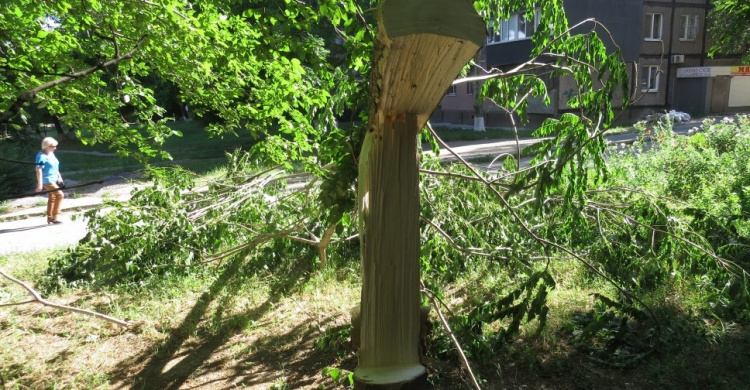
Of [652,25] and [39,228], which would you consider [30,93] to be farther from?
[652,25]

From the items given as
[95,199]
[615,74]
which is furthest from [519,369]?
[95,199]

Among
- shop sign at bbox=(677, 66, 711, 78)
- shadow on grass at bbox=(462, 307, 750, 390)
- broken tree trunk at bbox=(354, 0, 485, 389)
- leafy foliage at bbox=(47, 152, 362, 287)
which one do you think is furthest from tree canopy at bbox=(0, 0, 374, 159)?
shop sign at bbox=(677, 66, 711, 78)

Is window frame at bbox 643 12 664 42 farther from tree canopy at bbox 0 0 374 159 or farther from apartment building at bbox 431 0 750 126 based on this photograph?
tree canopy at bbox 0 0 374 159

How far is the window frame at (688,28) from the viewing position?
27.0 metres

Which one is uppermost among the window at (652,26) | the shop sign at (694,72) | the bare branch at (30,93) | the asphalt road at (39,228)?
the window at (652,26)

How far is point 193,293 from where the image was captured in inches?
211

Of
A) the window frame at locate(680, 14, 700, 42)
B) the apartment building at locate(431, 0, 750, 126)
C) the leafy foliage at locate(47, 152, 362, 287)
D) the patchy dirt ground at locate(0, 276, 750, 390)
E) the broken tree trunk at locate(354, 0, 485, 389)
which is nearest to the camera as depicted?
the broken tree trunk at locate(354, 0, 485, 389)

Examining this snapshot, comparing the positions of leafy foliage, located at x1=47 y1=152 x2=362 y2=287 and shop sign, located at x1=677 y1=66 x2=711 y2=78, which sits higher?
shop sign, located at x1=677 y1=66 x2=711 y2=78

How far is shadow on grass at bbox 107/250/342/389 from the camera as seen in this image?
3809 mm

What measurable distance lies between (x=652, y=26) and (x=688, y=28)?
100 inches

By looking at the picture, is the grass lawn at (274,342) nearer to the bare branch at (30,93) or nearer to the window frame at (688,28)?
the bare branch at (30,93)

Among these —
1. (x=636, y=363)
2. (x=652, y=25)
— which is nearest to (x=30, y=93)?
(x=636, y=363)

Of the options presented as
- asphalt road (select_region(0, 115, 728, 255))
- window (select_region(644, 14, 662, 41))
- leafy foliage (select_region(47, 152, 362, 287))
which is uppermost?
window (select_region(644, 14, 662, 41))

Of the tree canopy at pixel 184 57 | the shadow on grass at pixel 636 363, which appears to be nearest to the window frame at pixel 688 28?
the shadow on grass at pixel 636 363
